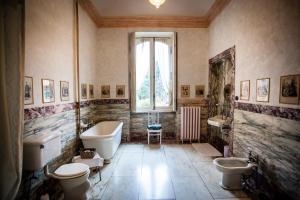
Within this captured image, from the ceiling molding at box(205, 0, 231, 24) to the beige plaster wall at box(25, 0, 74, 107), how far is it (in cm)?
294

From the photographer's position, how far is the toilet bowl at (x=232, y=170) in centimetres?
250

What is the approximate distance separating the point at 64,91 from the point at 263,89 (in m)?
2.96

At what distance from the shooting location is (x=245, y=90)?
2.93 meters

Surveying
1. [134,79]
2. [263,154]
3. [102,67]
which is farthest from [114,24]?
[263,154]

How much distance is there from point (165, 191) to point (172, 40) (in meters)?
3.78

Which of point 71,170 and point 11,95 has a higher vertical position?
point 11,95

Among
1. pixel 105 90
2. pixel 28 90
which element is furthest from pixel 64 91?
pixel 105 90

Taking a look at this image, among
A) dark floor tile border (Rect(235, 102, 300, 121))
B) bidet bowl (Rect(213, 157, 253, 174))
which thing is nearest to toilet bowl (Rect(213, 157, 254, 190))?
bidet bowl (Rect(213, 157, 253, 174))

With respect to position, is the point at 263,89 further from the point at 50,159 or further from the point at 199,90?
the point at 50,159

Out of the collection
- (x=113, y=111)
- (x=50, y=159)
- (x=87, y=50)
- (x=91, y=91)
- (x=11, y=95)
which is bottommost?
(x=50, y=159)

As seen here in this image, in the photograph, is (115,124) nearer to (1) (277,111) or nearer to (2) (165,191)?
(2) (165,191)

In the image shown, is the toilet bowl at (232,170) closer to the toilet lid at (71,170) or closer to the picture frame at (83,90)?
the toilet lid at (71,170)

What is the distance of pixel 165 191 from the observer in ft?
8.39

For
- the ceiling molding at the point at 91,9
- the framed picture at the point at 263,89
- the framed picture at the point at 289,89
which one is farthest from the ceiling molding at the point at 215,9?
the ceiling molding at the point at 91,9
